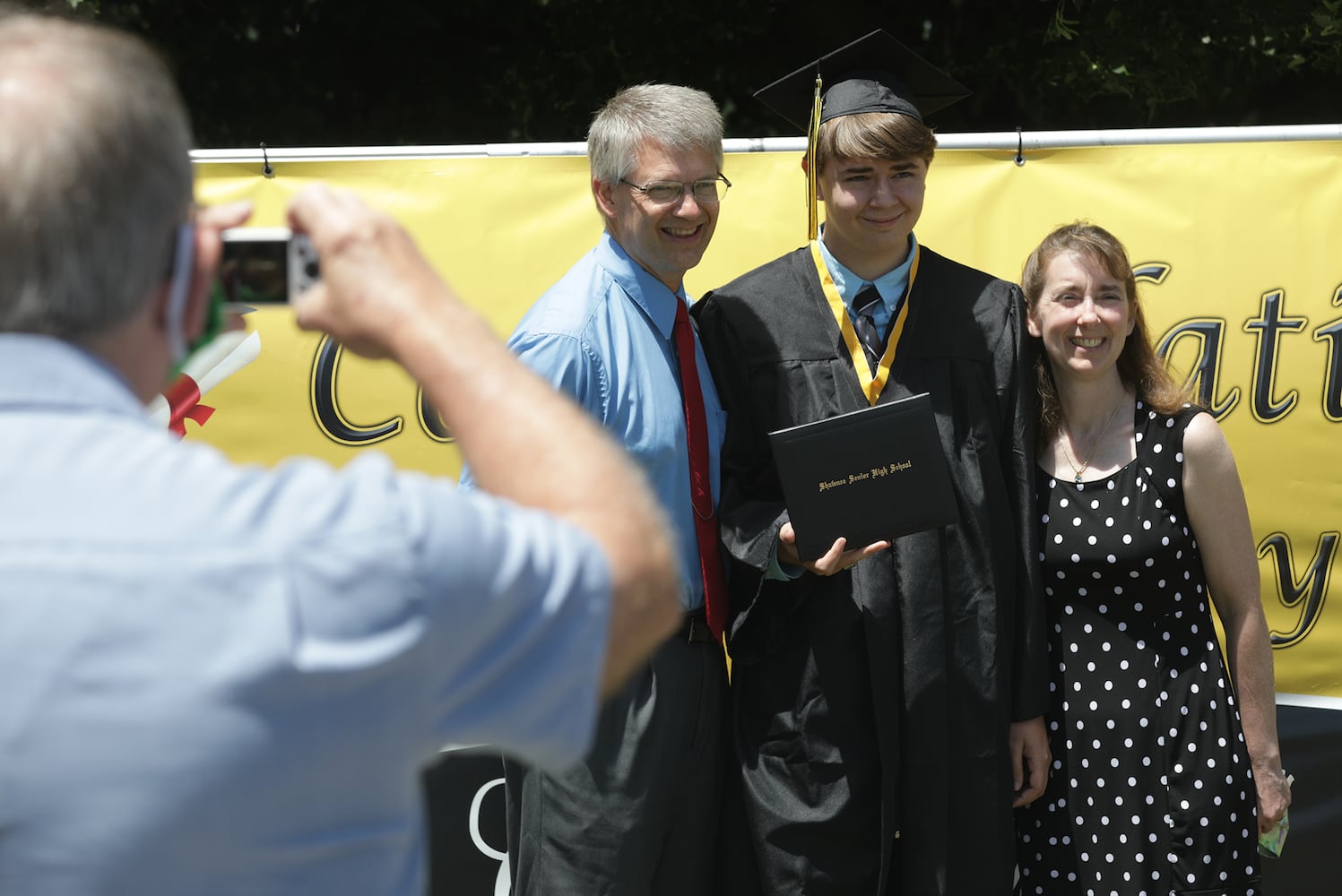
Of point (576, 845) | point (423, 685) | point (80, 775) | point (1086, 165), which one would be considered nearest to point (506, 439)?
point (423, 685)

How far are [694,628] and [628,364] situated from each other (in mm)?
594

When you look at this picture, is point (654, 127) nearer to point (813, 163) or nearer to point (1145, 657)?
point (813, 163)

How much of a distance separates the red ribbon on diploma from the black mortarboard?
171 cm

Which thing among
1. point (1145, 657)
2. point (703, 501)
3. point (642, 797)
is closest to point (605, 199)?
point (703, 501)

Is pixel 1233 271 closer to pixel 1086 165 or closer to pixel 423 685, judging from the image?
pixel 1086 165

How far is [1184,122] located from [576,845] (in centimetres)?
395

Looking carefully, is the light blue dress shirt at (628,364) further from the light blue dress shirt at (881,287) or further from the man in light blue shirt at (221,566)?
the man in light blue shirt at (221,566)

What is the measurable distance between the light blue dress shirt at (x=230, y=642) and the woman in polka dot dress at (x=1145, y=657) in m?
2.11

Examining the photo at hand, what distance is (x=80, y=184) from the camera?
2.75 ft

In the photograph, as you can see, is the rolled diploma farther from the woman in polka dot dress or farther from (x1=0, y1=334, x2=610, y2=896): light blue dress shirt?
(x1=0, y1=334, x2=610, y2=896): light blue dress shirt

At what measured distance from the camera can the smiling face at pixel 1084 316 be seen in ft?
9.31

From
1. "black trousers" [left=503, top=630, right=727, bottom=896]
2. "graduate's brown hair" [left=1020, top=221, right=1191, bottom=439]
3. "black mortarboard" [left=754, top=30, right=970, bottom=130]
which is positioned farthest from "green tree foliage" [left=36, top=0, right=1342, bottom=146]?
"black trousers" [left=503, top=630, right=727, bottom=896]

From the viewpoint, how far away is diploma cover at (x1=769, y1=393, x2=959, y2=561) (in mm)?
2600

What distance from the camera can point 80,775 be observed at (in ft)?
2.56
